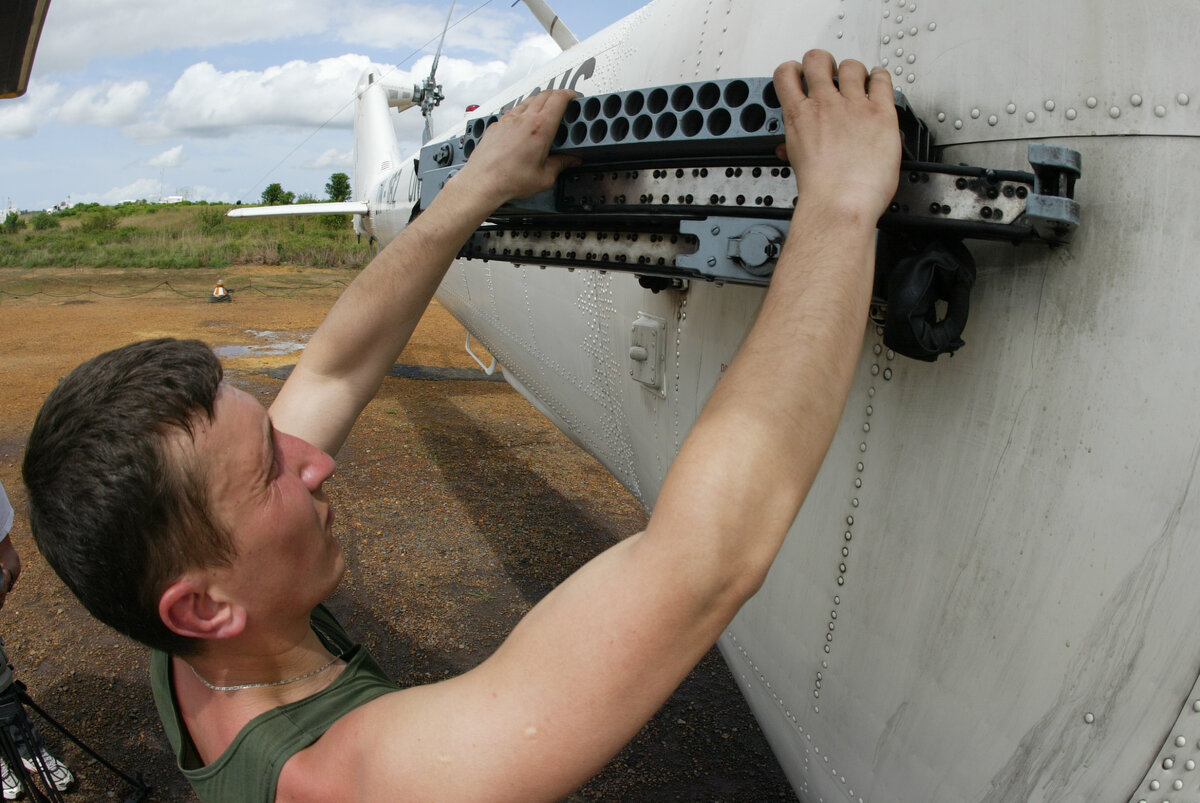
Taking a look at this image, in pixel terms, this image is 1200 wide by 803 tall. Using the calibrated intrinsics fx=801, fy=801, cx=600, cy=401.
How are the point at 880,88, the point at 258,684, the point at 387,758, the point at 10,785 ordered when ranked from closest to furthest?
the point at 387,758, the point at 880,88, the point at 258,684, the point at 10,785

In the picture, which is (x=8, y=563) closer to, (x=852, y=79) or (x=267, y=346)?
(x=852, y=79)

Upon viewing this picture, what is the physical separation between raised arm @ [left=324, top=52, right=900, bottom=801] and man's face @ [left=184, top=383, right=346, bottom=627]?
1.26ft

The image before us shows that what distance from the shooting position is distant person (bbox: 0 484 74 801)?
9.75 feet

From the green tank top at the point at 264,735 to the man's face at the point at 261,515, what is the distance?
160 mm

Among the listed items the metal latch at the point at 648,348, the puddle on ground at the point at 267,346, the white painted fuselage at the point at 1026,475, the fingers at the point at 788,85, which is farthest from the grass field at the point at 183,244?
the fingers at the point at 788,85

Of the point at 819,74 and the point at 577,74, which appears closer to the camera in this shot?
the point at 819,74

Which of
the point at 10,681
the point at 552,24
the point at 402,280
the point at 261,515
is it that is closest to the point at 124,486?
the point at 261,515

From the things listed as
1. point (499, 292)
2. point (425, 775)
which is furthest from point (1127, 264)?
point (499, 292)

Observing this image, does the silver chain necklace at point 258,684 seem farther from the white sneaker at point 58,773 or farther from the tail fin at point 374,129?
the tail fin at point 374,129

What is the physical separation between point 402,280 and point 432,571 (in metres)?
3.95

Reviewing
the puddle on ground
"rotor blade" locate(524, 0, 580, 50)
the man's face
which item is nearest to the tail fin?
the puddle on ground

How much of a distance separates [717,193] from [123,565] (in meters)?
1.16

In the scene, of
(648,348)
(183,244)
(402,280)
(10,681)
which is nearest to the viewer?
(402,280)

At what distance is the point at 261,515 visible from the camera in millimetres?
1267
